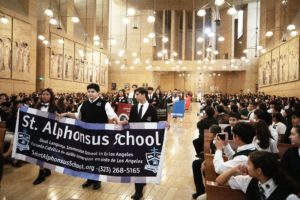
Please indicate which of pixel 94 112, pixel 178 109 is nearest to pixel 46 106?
pixel 94 112

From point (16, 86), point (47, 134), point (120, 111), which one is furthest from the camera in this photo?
point (16, 86)

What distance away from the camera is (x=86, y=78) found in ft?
80.2

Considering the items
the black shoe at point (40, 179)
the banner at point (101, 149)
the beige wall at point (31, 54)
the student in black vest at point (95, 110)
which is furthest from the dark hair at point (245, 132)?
the beige wall at point (31, 54)

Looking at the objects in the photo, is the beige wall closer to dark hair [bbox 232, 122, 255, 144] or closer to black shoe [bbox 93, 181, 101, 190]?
black shoe [bbox 93, 181, 101, 190]

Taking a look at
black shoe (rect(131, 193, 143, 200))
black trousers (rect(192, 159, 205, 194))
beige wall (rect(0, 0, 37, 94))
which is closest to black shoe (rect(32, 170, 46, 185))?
black shoe (rect(131, 193, 143, 200))

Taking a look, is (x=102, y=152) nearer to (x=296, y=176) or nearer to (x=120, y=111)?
(x=296, y=176)

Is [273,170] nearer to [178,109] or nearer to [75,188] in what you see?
[75,188]

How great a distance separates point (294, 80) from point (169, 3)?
1685 centimetres

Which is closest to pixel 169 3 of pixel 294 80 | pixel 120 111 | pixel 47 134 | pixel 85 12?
pixel 85 12

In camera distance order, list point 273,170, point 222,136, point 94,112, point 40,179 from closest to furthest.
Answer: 1. point 273,170
2. point 222,136
3. point 94,112
4. point 40,179

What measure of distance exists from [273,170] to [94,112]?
117 inches

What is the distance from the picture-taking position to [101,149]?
3.67m

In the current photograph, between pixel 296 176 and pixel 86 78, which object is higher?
pixel 86 78

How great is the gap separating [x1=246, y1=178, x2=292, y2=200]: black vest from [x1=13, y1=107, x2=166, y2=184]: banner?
4.57 feet
